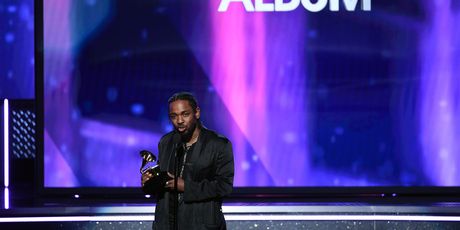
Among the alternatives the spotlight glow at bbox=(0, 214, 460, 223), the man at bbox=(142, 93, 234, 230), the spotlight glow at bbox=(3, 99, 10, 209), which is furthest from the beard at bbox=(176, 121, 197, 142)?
the spotlight glow at bbox=(3, 99, 10, 209)

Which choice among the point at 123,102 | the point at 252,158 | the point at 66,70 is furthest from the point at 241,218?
the point at 66,70

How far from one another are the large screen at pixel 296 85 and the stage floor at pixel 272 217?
500 millimetres

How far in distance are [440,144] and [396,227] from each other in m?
0.74

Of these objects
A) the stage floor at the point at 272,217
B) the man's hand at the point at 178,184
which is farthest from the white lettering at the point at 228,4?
the man's hand at the point at 178,184

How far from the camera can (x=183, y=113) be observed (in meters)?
Answer: 3.19

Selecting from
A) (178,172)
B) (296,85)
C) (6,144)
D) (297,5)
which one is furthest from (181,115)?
(6,144)

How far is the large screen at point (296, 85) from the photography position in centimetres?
522

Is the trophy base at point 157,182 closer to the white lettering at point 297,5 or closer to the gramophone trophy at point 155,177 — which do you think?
the gramophone trophy at point 155,177

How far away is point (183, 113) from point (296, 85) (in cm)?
211

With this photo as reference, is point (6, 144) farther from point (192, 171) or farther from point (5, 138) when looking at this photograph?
point (192, 171)

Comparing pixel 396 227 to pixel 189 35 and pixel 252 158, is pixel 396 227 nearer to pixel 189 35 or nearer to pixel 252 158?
pixel 252 158

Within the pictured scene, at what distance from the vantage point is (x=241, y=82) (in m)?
5.24

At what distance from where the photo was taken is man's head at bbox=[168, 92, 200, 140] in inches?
126

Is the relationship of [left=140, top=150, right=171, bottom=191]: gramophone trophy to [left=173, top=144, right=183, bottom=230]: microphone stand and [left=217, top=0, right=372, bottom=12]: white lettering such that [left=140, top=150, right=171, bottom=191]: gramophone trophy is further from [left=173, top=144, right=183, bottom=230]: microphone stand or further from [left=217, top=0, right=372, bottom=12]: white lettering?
[left=217, top=0, right=372, bottom=12]: white lettering
